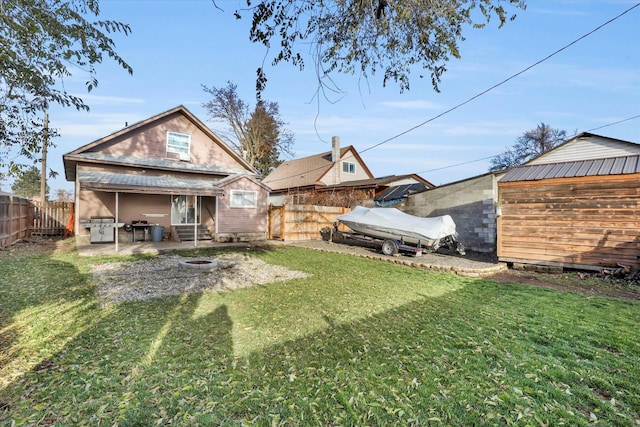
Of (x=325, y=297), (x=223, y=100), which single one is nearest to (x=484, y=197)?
(x=325, y=297)

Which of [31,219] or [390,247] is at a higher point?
[31,219]

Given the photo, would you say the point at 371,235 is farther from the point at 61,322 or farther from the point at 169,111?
the point at 169,111

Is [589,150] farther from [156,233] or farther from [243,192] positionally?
[156,233]

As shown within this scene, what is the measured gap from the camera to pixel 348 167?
95.9 ft

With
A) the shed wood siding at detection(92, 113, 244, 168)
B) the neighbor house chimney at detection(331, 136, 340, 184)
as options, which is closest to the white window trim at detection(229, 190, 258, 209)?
the shed wood siding at detection(92, 113, 244, 168)

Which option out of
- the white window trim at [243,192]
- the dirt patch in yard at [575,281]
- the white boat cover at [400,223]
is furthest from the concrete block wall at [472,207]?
the white window trim at [243,192]

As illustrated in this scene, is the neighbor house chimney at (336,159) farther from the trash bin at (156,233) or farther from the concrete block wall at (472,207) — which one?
the trash bin at (156,233)

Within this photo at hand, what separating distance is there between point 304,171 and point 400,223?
1916cm

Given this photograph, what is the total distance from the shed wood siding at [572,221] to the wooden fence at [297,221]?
34.0 feet

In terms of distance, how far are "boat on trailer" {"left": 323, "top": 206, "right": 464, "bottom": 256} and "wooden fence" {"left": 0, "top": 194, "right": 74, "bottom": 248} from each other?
14.0 metres

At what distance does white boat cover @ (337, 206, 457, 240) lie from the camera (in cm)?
1142

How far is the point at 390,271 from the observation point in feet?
30.1

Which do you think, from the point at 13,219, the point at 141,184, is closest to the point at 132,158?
the point at 141,184

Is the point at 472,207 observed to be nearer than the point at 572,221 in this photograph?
No
